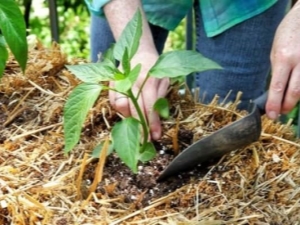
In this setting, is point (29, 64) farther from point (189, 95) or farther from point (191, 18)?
point (191, 18)

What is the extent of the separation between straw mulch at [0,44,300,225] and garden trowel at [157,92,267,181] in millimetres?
28

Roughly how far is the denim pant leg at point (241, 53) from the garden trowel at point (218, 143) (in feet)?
1.26

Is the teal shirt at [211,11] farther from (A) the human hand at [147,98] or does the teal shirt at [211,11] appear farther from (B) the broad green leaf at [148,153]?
(B) the broad green leaf at [148,153]

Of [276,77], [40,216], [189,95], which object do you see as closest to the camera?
[40,216]

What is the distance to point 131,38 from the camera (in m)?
1.02

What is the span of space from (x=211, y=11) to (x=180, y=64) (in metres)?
0.46

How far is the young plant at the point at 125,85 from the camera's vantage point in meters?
0.95

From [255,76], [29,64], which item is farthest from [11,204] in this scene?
[255,76]

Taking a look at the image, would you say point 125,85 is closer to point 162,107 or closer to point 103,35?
point 162,107

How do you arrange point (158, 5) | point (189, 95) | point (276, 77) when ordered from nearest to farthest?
1. point (276, 77)
2. point (189, 95)
3. point (158, 5)

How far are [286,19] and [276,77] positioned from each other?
115mm

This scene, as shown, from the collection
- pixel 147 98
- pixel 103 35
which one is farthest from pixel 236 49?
pixel 147 98

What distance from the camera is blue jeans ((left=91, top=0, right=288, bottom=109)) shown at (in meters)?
1.43

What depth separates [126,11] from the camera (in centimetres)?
125
